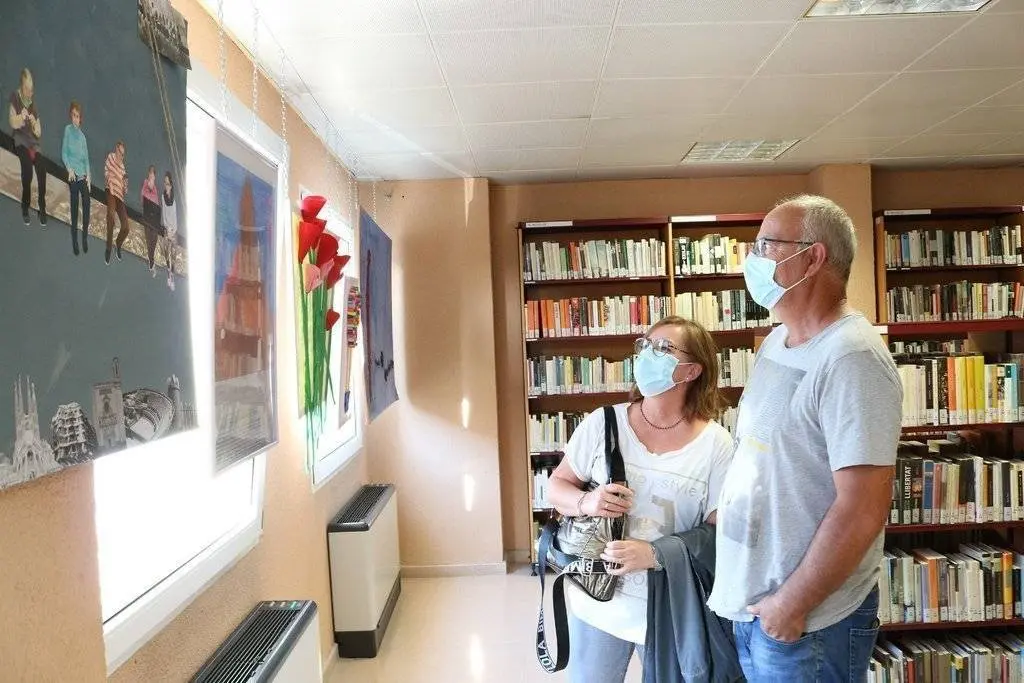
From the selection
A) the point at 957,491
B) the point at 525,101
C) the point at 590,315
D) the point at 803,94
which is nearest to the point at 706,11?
the point at 525,101

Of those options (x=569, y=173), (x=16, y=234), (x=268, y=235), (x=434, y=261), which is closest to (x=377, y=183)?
(x=434, y=261)

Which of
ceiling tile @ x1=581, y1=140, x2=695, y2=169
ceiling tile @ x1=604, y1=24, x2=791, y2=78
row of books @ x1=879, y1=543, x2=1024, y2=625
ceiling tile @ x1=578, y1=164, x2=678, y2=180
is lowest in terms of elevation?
row of books @ x1=879, y1=543, x2=1024, y2=625

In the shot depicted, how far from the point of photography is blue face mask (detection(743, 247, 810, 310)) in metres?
1.39

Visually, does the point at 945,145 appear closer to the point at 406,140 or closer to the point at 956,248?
the point at 956,248

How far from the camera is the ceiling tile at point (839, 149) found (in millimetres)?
3750

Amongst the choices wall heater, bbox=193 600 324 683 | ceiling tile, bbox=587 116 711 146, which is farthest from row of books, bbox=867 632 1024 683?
ceiling tile, bbox=587 116 711 146

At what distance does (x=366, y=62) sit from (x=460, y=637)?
2.90m

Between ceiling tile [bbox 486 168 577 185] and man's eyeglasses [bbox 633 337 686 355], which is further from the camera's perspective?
ceiling tile [bbox 486 168 577 185]

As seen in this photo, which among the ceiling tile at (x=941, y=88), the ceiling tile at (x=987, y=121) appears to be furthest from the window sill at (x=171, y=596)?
the ceiling tile at (x=987, y=121)

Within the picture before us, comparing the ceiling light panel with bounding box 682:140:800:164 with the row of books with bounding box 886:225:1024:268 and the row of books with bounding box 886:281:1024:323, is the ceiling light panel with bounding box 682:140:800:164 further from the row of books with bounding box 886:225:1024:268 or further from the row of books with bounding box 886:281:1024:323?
the row of books with bounding box 886:281:1024:323

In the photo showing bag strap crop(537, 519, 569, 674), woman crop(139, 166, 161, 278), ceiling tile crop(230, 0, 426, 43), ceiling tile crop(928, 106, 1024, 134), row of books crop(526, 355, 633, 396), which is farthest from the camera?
row of books crop(526, 355, 633, 396)

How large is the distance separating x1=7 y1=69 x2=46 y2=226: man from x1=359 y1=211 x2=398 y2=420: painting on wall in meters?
2.30

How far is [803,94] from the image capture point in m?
2.95

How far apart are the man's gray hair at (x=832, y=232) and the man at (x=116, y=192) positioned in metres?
Result: 1.36
